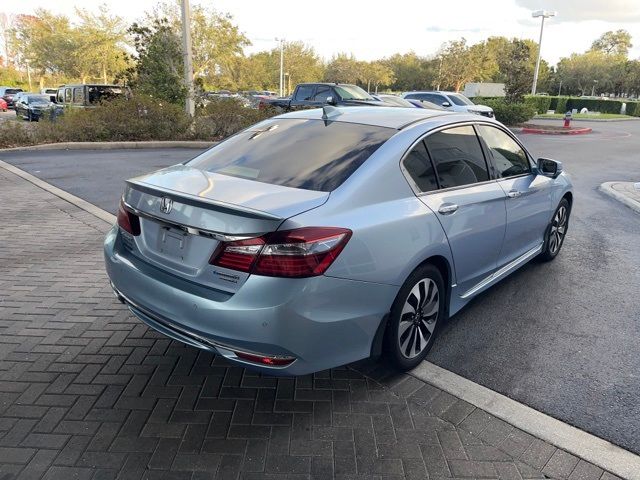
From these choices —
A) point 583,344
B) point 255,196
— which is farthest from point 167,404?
point 583,344

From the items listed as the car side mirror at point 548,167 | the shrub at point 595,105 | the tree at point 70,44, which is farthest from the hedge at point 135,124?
the shrub at point 595,105

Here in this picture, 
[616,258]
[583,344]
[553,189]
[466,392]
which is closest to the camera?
[466,392]

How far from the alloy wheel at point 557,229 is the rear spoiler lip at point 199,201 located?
12.7 feet

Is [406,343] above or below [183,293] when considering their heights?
below

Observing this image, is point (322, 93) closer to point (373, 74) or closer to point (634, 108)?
point (634, 108)

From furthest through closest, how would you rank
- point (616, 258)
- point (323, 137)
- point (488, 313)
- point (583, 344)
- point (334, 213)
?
point (616, 258), point (488, 313), point (583, 344), point (323, 137), point (334, 213)

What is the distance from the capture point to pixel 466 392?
10.4ft

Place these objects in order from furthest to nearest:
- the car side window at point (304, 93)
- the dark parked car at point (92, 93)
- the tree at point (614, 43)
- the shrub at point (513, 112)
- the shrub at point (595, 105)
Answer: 1. the tree at point (614, 43)
2. the shrub at point (595, 105)
3. the shrub at point (513, 112)
4. the car side window at point (304, 93)
5. the dark parked car at point (92, 93)

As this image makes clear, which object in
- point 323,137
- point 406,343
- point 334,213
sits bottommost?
point 406,343

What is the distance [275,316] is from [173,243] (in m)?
0.76

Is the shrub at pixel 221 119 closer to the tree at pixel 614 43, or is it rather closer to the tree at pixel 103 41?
the tree at pixel 103 41

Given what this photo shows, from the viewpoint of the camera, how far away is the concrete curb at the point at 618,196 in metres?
8.33

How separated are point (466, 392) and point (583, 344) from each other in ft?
4.11

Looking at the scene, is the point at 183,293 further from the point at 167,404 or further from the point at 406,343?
the point at 406,343
